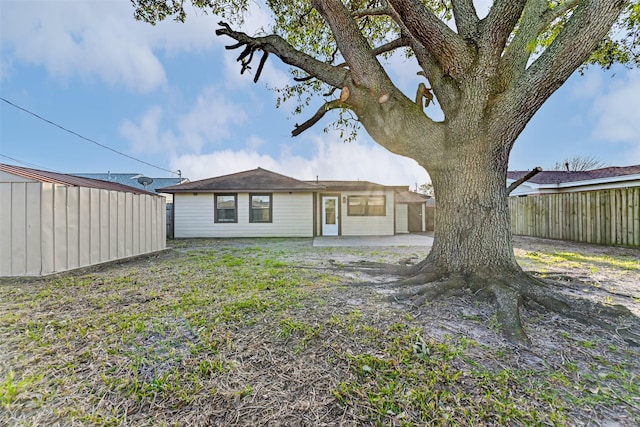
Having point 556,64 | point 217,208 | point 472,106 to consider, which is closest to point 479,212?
point 472,106

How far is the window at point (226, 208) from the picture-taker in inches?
497

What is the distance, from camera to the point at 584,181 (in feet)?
39.6

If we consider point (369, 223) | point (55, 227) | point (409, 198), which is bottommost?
point (369, 223)

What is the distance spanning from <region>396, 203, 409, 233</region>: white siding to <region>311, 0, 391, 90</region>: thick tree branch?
13027 mm

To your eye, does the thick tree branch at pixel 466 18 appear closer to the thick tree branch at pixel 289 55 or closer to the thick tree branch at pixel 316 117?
the thick tree branch at pixel 289 55

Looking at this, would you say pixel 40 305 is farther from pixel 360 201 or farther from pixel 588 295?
pixel 360 201

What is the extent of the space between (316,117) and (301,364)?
3671mm

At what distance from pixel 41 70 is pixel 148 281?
1457 cm

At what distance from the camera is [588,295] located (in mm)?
3385

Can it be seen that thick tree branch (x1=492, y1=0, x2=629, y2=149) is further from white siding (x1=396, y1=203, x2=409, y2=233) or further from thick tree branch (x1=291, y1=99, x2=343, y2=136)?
white siding (x1=396, y1=203, x2=409, y2=233)

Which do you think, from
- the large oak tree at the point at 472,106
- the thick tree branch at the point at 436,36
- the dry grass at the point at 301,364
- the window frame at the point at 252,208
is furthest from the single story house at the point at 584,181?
the window frame at the point at 252,208

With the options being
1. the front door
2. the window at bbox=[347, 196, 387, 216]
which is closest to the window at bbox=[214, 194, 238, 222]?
the front door

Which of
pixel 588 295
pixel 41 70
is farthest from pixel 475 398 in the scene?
pixel 41 70

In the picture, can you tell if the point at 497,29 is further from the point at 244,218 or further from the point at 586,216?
the point at 244,218
